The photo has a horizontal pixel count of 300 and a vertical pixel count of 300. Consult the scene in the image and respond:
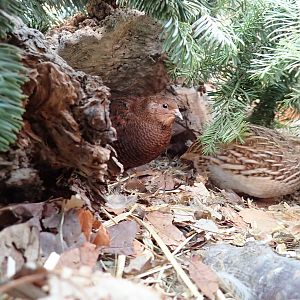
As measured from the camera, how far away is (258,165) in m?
1.95

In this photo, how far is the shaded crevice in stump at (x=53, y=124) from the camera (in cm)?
96

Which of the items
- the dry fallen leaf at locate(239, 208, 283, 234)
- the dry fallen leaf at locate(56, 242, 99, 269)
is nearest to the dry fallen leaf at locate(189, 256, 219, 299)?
the dry fallen leaf at locate(56, 242, 99, 269)

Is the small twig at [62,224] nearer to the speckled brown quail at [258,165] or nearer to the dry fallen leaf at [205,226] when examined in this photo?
the dry fallen leaf at [205,226]

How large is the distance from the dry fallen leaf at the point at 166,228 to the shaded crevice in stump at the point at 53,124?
263mm

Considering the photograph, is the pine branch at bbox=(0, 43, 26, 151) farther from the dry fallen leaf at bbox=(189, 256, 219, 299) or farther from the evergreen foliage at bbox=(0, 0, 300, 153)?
the dry fallen leaf at bbox=(189, 256, 219, 299)

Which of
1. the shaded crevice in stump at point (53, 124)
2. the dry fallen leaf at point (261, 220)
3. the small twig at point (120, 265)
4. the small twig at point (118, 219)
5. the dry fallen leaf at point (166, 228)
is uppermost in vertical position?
the shaded crevice in stump at point (53, 124)

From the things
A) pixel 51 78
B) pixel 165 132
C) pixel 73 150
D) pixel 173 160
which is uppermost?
pixel 51 78

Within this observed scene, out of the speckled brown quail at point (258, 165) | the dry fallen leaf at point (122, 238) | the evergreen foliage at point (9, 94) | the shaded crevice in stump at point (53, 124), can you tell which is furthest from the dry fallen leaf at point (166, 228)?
the speckled brown quail at point (258, 165)

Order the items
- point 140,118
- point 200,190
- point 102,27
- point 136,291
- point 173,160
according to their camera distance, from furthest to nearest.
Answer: point 173,160
point 140,118
point 200,190
point 102,27
point 136,291

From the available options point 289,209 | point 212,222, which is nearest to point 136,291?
point 212,222

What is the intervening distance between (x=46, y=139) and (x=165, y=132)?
39.9 inches

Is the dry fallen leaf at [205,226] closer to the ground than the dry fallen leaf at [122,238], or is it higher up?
closer to the ground

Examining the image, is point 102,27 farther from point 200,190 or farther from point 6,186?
point 6,186

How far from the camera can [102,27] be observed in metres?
1.68
